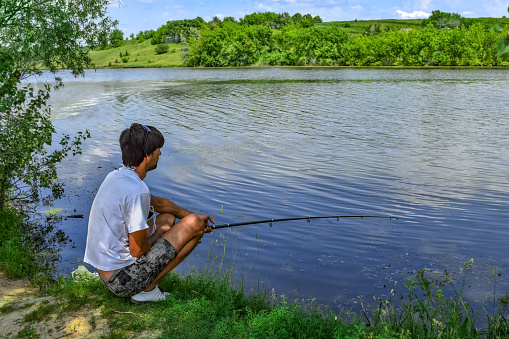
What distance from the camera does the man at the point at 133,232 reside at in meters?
4.50

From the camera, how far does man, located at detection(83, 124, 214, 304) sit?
4.50 m

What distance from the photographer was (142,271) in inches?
188

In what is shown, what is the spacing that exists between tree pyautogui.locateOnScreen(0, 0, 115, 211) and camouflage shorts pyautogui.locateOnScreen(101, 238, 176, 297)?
11.5 ft

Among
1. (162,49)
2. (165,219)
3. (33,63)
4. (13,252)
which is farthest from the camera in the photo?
(162,49)

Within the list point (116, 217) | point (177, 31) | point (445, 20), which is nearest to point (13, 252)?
point (116, 217)

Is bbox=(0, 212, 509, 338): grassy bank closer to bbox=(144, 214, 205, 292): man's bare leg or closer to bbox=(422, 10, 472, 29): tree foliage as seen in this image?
bbox=(144, 214, 205, 292): man's bare leg

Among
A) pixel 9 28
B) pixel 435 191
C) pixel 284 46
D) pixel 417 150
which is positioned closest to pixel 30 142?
pixel 9 28

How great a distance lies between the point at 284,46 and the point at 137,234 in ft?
397

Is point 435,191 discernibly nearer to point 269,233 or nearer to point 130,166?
point 269,233

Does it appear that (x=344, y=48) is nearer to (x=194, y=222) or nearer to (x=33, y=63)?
(x=33, y=63)

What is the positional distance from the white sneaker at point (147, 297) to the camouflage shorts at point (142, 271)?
3.7 inches

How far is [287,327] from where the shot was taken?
4.56m

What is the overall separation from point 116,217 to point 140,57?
464 ft

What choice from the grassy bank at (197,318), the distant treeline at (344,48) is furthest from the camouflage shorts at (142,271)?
the distant treeline at (344,48)
